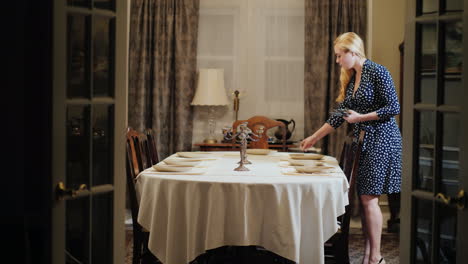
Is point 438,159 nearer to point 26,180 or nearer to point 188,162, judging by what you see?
point 26,180

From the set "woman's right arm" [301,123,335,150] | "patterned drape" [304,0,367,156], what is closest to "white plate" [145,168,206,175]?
"woman's right arm" [301,123,335,150]

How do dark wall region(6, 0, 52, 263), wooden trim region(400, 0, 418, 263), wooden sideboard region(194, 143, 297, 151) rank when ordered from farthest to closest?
wooden sideboard region(194, 143, 297, 151) < wooden trim region(400, 0, 418, 263) < dark wall region(6, 0, 52, 263)

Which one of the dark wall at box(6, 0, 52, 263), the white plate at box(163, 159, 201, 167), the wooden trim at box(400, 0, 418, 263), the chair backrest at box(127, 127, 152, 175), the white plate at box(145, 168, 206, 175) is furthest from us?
the white plate at box(163, 159, 201, 167)

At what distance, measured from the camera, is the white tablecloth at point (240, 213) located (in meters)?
3.25

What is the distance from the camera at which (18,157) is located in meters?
2.02

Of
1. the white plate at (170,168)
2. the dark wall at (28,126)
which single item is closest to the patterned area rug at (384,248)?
the white plate at (170,168)

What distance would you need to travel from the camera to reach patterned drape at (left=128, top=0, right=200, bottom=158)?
636cm

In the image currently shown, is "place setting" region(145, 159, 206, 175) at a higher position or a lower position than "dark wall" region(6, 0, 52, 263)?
lower

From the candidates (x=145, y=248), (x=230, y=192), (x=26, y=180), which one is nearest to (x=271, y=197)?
(x=230, y=192)

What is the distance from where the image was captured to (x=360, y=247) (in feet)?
17.3

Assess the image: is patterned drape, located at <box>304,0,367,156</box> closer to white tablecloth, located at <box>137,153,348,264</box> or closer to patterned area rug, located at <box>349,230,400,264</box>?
patterned area rug, located at <box>349,230,400,264</box>

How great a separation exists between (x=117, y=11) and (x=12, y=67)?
1.39 ft

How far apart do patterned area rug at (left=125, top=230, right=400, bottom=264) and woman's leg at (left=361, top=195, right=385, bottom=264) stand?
44 centimetres

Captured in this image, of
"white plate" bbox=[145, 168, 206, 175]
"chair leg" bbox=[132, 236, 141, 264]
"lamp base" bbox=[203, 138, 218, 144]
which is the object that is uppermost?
"lamp base" bbox=[203, 138, 218, 144]
